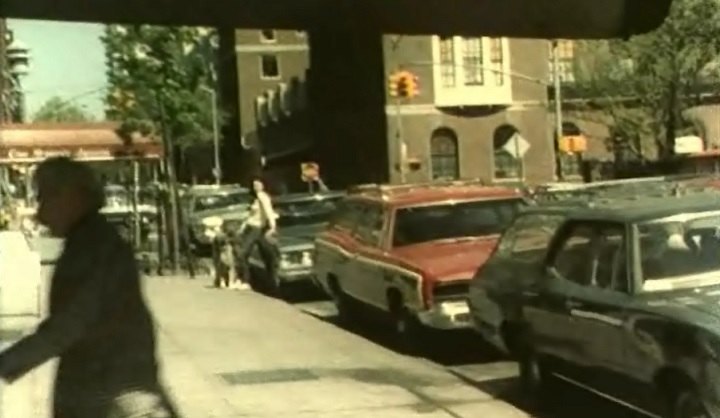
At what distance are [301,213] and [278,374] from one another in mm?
7793

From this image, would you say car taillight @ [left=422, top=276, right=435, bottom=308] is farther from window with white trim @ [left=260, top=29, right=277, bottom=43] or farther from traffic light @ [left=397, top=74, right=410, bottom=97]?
window with white trim @ [left=260, top=29, right=277, bottom=43]

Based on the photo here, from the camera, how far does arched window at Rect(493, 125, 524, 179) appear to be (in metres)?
16.8

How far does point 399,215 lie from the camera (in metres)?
12.2

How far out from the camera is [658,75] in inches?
978

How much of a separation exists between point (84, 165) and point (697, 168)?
1657 cm

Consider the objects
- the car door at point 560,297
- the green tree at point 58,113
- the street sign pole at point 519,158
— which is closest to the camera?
the green tree at point 58,113

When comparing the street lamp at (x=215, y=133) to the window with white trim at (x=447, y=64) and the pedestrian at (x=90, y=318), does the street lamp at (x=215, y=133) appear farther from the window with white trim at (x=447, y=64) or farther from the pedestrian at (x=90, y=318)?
the pedestrian at (x=90, y=318)

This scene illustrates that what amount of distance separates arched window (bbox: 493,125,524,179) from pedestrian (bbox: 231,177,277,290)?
2403 millimetres

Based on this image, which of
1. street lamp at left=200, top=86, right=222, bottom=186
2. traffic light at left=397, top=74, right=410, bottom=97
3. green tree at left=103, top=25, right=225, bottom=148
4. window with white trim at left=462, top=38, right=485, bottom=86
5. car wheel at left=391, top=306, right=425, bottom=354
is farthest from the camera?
window with white trim at left=462, top=38, right=485, bottom=86

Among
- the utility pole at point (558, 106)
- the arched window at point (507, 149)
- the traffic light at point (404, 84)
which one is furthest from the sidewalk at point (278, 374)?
the utility pole at point (558, 106)

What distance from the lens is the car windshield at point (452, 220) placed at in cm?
1187

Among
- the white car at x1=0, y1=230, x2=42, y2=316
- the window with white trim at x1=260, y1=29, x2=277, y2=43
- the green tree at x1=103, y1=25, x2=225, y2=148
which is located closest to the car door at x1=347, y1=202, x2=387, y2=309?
the white car at x1=0, y1=230, x2=42, y2=316

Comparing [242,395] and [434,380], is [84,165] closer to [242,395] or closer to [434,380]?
[242,395]

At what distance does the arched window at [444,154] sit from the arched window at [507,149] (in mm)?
449
